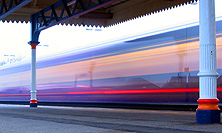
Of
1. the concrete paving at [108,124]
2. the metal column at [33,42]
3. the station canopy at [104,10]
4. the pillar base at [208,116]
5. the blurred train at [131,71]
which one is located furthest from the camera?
the metal column at [33,42]

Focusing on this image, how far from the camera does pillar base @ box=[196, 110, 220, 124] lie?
6.86 m

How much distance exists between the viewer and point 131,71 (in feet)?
45.9

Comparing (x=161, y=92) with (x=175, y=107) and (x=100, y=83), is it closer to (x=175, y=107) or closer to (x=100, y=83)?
(x=175, y=107)

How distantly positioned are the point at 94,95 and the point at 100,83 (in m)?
0.76

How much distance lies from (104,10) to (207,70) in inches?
463

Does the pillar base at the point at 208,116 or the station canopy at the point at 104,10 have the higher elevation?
the station canopy at the point at 104,10

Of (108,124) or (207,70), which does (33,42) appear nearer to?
(108,124)

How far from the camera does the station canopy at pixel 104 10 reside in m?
14.8

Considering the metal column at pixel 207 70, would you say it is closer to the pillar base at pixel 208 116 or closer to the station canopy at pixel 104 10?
the pillar base at pixel 208 116

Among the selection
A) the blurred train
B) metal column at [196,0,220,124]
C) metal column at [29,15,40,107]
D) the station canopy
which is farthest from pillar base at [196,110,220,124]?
metal column at [29,15,40,107]

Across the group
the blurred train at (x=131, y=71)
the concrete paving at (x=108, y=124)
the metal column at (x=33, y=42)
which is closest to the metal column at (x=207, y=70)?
the concrete paving at (x=108, y=124)

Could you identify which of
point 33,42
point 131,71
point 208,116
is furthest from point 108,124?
point 33,42

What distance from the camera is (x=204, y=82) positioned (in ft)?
23.1

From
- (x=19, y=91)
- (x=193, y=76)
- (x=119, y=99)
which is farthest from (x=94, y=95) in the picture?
(x=19, y=91)
